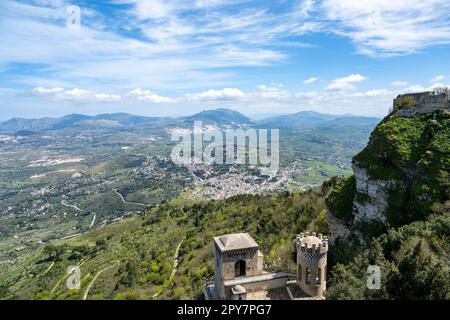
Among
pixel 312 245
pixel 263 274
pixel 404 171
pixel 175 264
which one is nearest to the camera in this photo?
pixel 312 245

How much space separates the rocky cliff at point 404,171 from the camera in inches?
831

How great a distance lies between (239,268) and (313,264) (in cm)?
447

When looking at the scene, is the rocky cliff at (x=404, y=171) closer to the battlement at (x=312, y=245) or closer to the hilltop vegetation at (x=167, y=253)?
the battlement at (x=312, y=245)

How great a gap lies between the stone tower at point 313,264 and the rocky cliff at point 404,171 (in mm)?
5543

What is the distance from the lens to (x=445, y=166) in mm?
21266

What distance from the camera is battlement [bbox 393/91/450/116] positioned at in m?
24.8

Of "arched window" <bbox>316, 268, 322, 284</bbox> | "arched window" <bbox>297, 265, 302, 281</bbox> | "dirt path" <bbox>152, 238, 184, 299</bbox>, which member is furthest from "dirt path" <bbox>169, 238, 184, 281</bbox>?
"arched window" <bbox>316, 268, 322, 284</bbox>

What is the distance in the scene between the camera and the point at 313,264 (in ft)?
65.1

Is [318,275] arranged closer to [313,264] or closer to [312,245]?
[313,264]

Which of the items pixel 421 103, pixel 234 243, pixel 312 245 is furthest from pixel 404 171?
pixel 234 243

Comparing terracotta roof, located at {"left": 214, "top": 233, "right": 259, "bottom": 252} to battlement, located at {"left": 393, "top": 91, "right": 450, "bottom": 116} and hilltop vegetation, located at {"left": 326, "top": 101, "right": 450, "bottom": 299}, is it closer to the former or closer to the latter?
hilltop vegetation, located at {"left": 326, "top": 101, "right": 450, "bottom": 299}

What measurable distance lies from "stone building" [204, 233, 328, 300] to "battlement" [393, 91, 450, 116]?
44.6 feet

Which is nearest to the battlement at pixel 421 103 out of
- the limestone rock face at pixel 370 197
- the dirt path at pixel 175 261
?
the limestone rock face at pixel 370 197

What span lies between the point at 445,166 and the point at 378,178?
3.95 m
